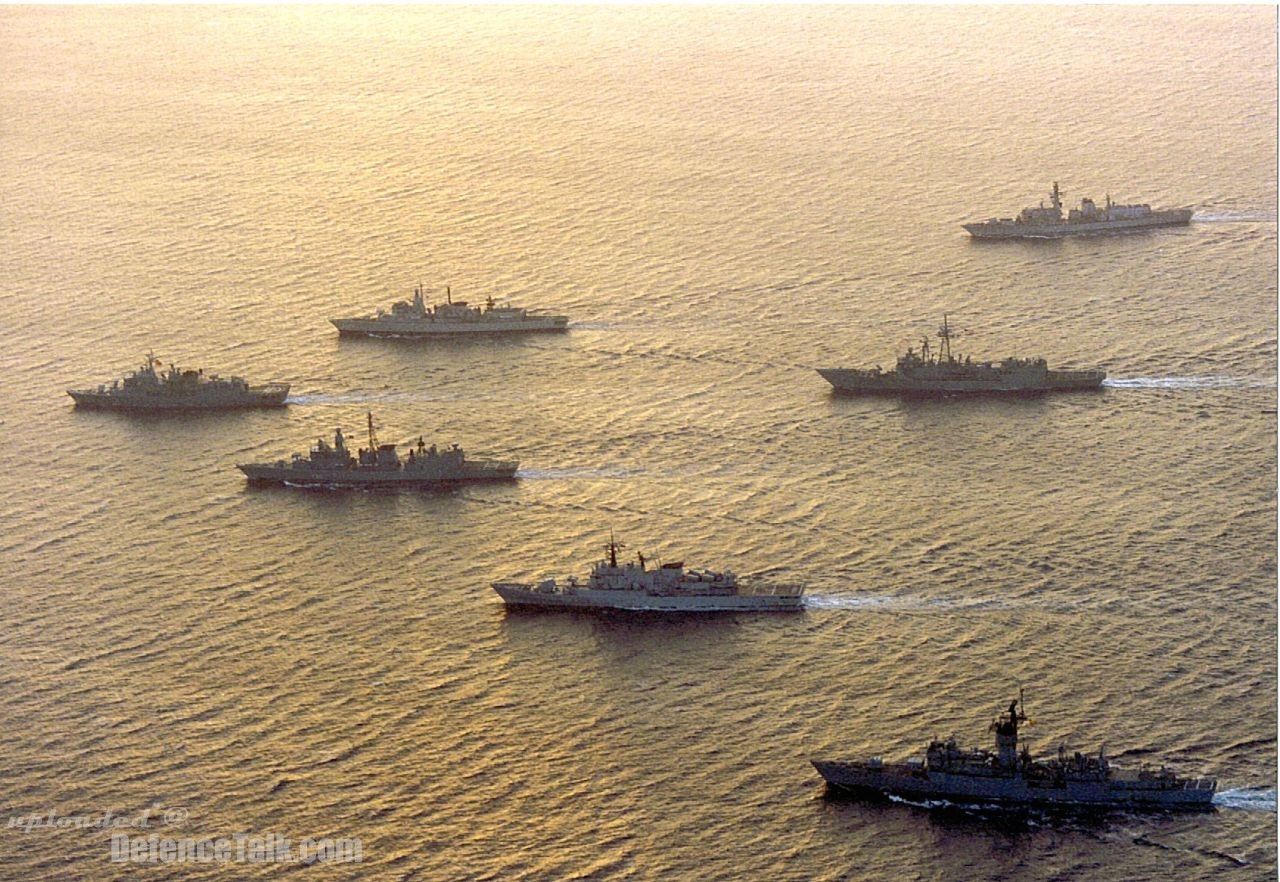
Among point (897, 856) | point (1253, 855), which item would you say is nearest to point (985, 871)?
point (897, 856)

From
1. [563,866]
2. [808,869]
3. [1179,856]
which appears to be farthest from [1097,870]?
[563,866]

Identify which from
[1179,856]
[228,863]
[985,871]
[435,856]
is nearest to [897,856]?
[985,871]

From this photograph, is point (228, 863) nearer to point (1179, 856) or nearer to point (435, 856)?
point (435, 856)

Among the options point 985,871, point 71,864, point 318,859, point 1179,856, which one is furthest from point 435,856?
point 1179,856

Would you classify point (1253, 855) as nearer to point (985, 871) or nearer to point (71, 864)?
point (985, 871)

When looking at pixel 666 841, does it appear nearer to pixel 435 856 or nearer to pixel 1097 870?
pixel 435 856

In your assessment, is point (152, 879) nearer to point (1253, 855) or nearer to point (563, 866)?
point (563, 866)
